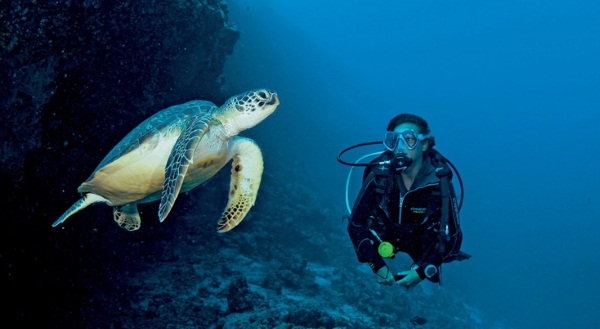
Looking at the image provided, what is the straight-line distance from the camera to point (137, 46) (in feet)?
16.7

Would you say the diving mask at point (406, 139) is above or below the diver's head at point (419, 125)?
below

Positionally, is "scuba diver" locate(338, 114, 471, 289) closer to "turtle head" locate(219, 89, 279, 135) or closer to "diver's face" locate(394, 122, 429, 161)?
"diver's face" locate(394, 122, 429, 161)

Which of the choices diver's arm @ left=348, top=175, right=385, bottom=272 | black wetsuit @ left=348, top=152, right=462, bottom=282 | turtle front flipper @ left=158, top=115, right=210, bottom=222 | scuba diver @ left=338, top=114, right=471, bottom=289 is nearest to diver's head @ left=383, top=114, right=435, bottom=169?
scuba diver @ left=338, top=114, right=471, bottom=289

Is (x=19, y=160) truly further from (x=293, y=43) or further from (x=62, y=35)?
(x=293, y=43)

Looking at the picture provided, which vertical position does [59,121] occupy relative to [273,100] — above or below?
below

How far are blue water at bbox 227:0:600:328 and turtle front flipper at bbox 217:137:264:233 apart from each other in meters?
11.9

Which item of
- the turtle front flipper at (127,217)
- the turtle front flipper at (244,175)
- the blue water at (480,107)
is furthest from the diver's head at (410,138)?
the blue water at (480,107)

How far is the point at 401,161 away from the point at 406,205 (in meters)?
0.46

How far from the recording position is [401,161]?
2.71 metres

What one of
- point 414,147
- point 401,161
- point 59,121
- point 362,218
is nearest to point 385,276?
point 362,218

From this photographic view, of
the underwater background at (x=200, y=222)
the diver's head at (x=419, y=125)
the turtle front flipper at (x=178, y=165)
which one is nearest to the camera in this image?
the turtle front flipper at (x=178, y=165)

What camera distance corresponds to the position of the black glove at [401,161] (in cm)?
271

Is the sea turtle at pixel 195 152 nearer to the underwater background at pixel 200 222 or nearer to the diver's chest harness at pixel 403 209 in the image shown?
the underwater background at pixel 200 222

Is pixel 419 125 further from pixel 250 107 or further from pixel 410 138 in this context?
pixel 250 107
